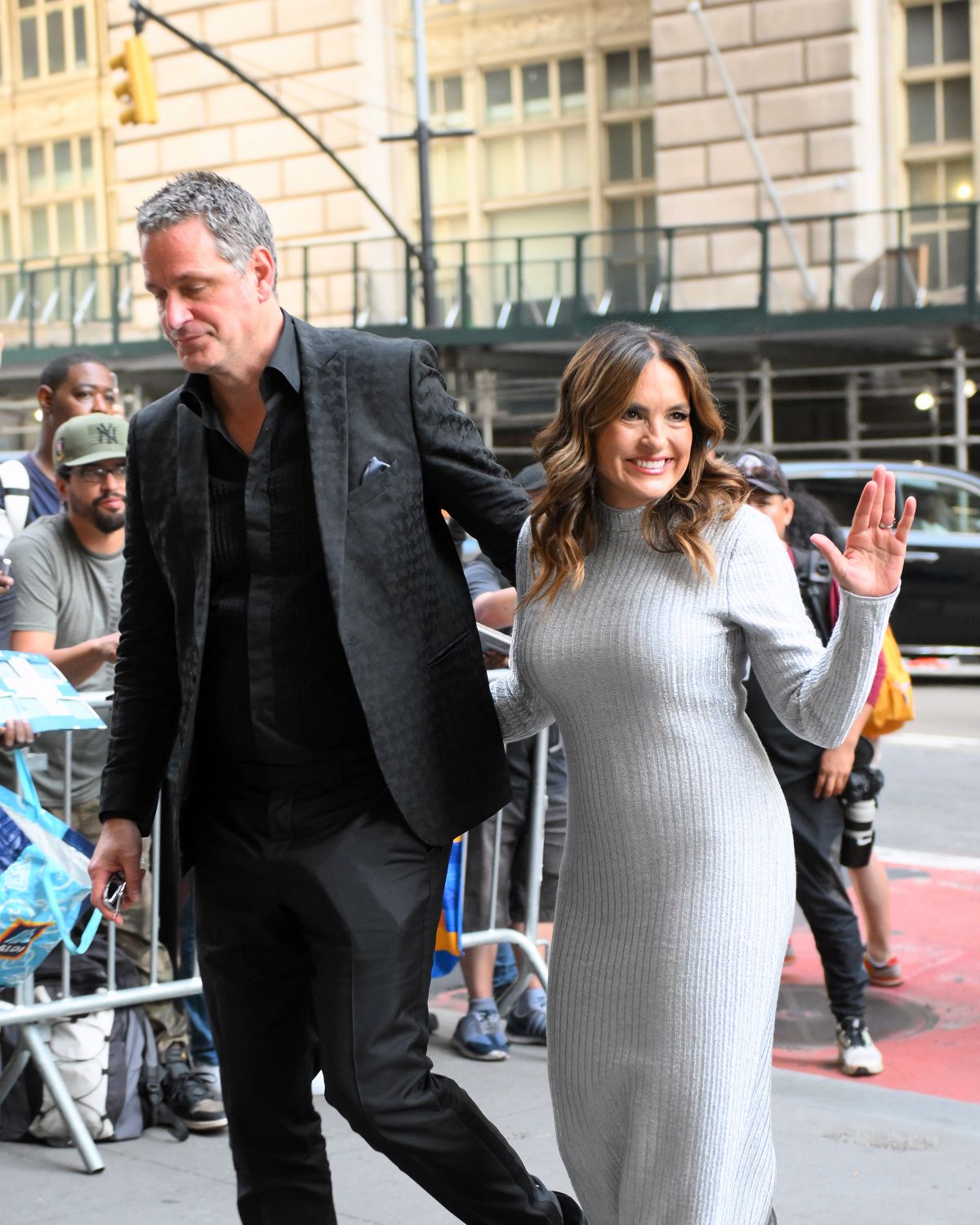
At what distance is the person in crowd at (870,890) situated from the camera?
20.1 feet

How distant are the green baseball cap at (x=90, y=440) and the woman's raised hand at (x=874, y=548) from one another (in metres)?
2.89

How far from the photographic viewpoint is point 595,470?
3.06 m

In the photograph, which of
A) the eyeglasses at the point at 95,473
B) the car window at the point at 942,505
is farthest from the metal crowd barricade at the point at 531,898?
the car window at the point at 942,505

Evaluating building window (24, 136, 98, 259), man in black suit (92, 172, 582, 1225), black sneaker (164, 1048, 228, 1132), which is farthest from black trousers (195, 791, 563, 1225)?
building window (24, 136, 98, 259)

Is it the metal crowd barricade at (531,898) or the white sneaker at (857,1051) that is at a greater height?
the metal crowd barricade at (531,898)

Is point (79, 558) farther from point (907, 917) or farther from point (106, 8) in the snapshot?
point (106, 8)

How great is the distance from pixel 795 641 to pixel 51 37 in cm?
2777

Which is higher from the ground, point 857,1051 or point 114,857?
point 114,857

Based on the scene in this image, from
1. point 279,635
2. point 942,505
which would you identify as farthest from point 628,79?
point 279,635

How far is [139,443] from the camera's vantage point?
3.33 metres

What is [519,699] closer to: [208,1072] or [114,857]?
[114,857]

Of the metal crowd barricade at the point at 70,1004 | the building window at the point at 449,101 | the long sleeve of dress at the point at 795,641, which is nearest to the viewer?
the long sleeve of dress at the point at 795,641

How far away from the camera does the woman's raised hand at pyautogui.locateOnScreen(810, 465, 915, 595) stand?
9.29ft

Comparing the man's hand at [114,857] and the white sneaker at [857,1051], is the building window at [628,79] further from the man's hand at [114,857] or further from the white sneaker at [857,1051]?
the man's hand at [114,857]
